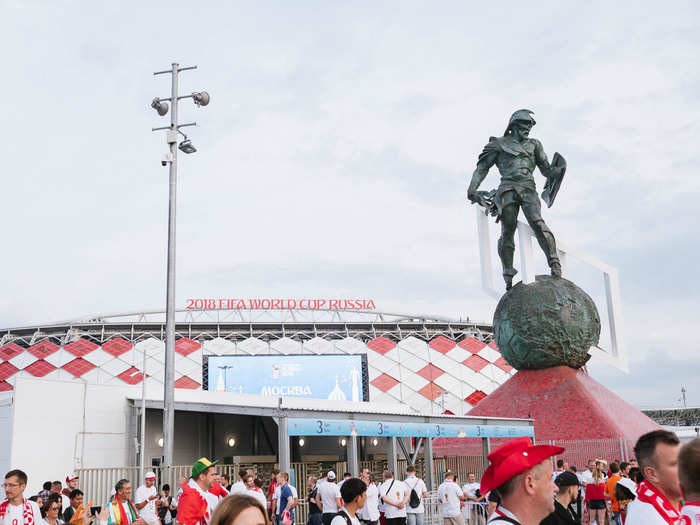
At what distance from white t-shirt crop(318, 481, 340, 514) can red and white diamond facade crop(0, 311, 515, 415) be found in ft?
115

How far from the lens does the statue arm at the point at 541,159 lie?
22.7m

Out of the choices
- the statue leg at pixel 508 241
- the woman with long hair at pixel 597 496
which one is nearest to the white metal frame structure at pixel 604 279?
the statue leg at pixel 508 241

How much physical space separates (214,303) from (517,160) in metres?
32.6

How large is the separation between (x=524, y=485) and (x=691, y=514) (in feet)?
2.39

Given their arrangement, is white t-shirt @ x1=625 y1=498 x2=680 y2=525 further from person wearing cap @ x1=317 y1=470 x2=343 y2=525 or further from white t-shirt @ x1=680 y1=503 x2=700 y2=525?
person wearing cap @ x1=317 y1=470 x2=343 y2=525

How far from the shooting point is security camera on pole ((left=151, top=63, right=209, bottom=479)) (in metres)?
14.7

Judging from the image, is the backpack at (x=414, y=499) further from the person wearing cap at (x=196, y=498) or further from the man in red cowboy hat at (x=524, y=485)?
the man in red cowboy hat at (x=524, y=485)

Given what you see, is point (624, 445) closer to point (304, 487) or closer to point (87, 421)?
point (304, 487)

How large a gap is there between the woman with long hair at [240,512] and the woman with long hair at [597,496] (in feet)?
39.5

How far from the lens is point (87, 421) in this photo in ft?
59.8

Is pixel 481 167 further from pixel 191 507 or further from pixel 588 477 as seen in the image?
pixel 191 507

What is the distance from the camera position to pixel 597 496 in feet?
44.7

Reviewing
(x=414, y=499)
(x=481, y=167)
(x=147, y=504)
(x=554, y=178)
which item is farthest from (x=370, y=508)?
(x=554, y=178)

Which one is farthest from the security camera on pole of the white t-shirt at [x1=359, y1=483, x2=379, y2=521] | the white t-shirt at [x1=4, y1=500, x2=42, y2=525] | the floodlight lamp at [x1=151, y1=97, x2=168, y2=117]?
the white t-shirt at [x1=4, y1=500, x2=42, y2=525]
